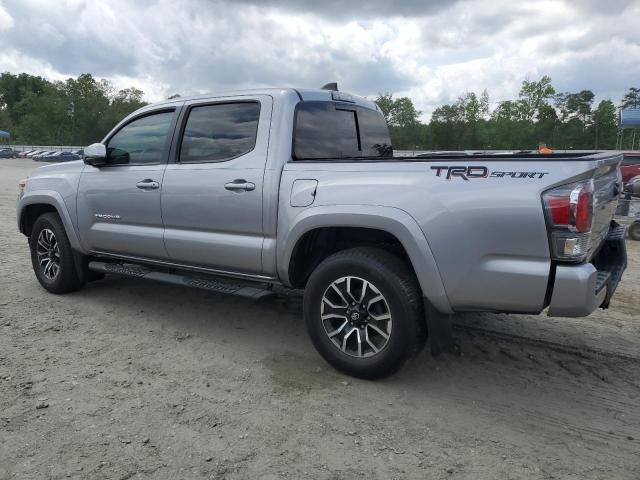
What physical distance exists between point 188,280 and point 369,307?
67.4 inches

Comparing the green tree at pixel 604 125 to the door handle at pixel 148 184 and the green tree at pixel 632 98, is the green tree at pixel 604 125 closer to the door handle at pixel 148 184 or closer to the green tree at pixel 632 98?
the green tree at pixel 632 98

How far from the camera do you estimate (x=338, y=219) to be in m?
3.51

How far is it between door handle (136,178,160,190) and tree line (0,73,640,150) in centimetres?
3859

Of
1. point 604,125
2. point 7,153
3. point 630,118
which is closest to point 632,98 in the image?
point 604,125

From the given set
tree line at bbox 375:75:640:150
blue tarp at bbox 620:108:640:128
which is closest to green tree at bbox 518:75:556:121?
tree line at bbox 375:75:640:150

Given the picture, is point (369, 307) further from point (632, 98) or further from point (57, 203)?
point (632, 98)

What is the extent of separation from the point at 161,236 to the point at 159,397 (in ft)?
5.24

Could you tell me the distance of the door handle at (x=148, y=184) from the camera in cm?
453

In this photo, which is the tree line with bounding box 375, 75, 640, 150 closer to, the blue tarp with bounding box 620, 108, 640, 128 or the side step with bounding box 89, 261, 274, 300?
the blue tarp with bounding box 620, 108, 640, 128

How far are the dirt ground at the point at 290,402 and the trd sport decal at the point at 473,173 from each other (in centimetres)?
143

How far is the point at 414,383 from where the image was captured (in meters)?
3.62

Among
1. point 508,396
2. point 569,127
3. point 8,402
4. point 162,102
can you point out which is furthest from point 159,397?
point 569,127

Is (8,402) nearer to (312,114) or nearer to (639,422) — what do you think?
(312,114)

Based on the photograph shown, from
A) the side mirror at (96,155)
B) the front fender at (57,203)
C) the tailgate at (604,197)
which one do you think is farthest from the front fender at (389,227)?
the front fender at (57,203)
